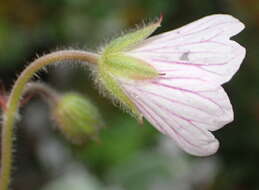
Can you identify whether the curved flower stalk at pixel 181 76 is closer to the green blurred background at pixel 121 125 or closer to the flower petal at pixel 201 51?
the flower petal at pixel 201 51

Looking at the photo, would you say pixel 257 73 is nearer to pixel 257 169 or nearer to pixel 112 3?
pixel 257 169

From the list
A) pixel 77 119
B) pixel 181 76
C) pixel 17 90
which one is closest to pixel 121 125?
pixel 77 119

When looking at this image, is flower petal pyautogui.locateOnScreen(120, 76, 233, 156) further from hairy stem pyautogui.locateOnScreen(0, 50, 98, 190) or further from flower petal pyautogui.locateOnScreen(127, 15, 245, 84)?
hairy stem pyautogui.locateOnScreen(0, 50, 98, 190)

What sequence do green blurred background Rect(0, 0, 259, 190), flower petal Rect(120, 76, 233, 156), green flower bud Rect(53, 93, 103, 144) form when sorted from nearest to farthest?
flower petal Rect(120, 76, 233, 156) < green flower bud Rect(53, 93, 103, 144) < green blurred background Rect(0, 0, 259, 190)

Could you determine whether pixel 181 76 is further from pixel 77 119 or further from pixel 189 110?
pixel 77 119

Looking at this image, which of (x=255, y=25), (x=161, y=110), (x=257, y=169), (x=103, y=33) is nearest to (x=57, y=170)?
(x=103, y=33)

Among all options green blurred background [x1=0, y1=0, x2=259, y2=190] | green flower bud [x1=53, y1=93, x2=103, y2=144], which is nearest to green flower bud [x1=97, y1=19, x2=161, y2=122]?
green flower bud [x1=53, y1=93, x2=103, y2=144]

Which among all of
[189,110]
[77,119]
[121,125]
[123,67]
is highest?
[123,67]
